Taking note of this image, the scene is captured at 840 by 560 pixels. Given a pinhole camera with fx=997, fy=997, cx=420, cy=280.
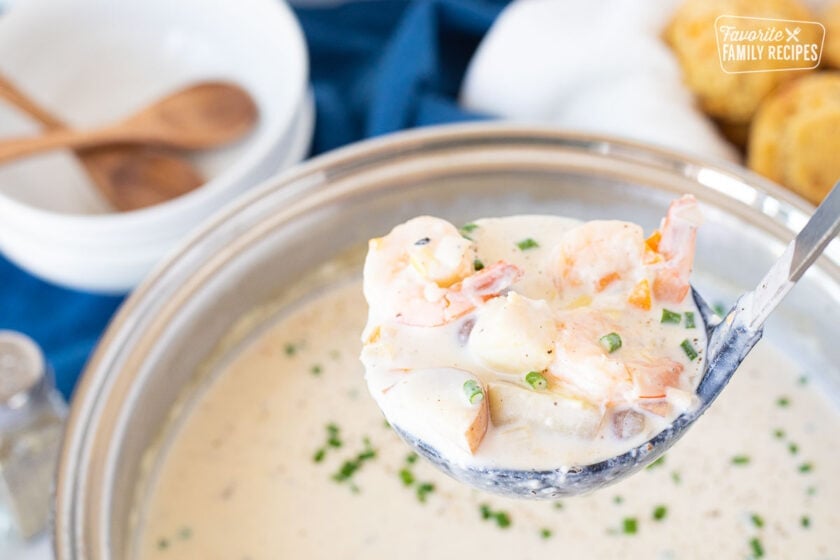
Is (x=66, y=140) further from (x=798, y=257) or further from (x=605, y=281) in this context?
(x=798, y=257)

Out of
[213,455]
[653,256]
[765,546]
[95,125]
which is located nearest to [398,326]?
[653,256]

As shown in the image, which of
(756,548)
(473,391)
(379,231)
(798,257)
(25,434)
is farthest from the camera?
(379,231)

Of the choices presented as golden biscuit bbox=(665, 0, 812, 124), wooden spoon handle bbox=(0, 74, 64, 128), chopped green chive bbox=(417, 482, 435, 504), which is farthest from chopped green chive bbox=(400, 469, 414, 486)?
wooden spoon handle bbox=(0, 74, 64, 128)

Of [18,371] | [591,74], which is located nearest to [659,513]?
[591,74]

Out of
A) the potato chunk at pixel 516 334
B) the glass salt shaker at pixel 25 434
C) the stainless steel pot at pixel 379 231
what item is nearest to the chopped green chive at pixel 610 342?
the potato chunk at pixel 516 334

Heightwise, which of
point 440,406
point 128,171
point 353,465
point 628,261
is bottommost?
point 128,171
